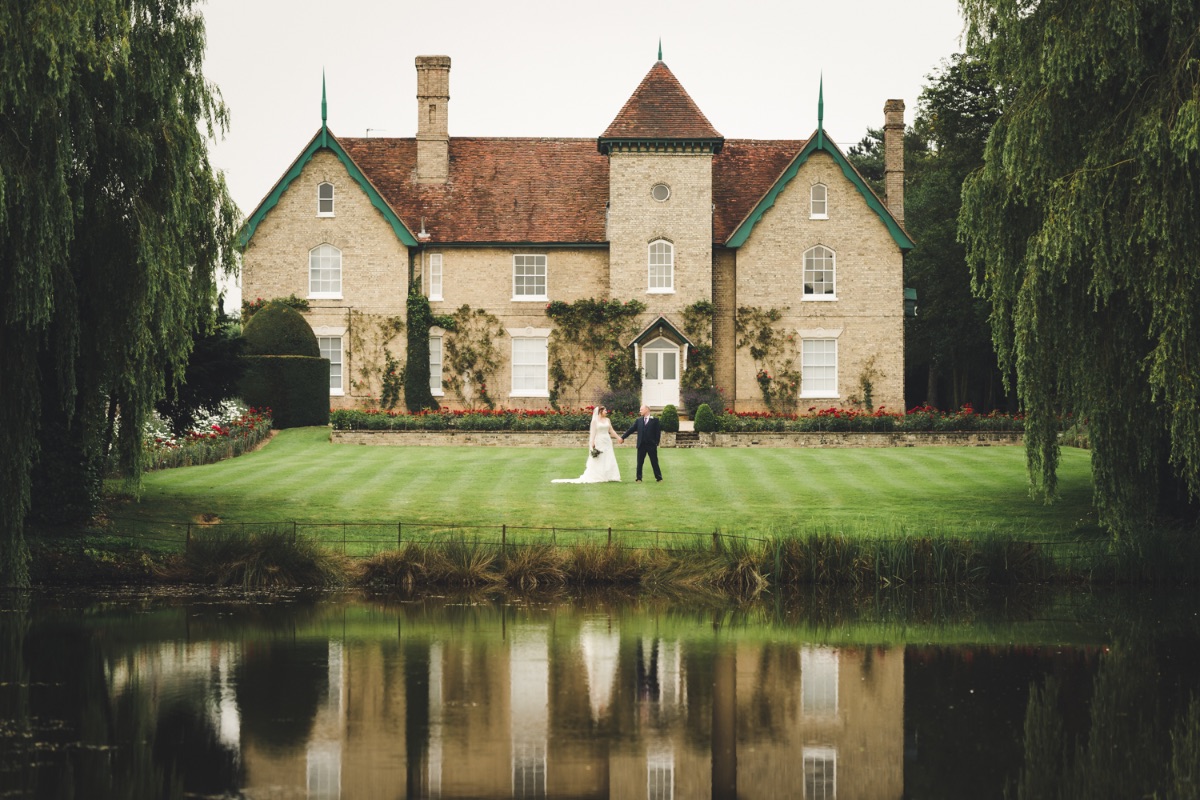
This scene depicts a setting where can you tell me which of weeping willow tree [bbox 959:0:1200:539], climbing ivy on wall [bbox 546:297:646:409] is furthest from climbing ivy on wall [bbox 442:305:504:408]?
weeping willow tree [bbox 959:0:1200:539]

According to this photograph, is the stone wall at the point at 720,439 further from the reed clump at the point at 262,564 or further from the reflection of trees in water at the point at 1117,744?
the reflection of trees in water at the point at 1117,744

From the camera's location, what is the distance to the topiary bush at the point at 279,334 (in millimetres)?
35438

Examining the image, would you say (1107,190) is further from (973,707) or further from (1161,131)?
(973,707)

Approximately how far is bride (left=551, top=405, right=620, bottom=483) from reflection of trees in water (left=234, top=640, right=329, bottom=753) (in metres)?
10.6

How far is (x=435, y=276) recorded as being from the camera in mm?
39125

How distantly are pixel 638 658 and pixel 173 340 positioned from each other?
8.45 meters

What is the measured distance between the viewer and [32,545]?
56.3ft

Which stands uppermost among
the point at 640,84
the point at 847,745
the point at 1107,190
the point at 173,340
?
the point at 640,84

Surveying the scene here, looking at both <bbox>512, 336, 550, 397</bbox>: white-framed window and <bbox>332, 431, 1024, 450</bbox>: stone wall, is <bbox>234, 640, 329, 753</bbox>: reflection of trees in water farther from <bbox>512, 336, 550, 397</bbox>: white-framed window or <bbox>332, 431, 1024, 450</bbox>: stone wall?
<bbox>512, 336, 550, 397</bbox>: white-framed window

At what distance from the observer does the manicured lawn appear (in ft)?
65.6

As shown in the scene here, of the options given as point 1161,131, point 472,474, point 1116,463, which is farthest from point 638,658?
point 472,474

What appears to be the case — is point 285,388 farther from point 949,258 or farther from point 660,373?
point 949,258

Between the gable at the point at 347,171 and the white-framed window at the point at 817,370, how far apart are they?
1152 cm

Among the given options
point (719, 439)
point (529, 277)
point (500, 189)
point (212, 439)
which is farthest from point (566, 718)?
point (500, 189)
